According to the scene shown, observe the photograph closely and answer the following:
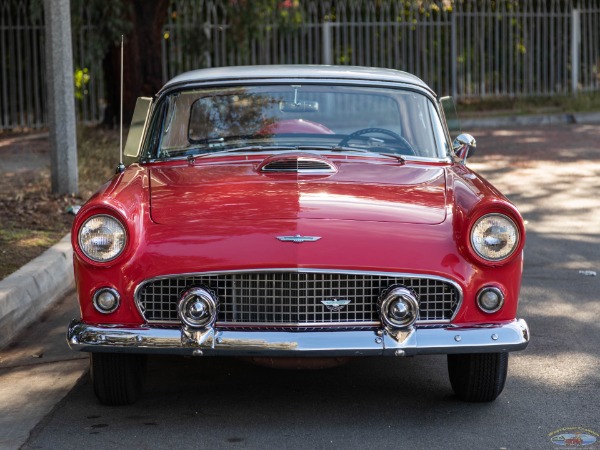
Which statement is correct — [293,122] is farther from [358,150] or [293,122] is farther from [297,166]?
[297,166]

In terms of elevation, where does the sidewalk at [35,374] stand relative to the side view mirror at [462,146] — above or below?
below

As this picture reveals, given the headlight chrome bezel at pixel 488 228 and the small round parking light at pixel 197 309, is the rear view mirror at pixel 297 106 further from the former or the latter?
the small round parking light at pixel 197 309

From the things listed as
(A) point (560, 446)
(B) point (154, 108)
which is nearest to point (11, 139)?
(B) point (154, 108)

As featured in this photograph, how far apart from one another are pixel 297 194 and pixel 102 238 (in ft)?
2.82

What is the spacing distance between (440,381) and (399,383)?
20 cm

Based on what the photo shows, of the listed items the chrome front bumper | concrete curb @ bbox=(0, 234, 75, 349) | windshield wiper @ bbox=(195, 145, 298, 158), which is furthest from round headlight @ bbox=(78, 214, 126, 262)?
concrete curb @ bbox=(0, 234, 75, 349)

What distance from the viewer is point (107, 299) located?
4.73 m

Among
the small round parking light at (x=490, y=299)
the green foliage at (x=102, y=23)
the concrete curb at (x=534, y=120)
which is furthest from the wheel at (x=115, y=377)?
the concrete curb at (x=534, y=120)

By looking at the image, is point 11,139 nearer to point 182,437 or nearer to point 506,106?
point 506,106

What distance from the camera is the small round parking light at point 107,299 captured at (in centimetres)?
473

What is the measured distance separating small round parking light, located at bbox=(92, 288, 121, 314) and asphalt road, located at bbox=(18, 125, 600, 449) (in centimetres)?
49

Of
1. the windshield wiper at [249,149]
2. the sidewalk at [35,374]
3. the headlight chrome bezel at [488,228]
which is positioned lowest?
the sidewalk at [35,374]

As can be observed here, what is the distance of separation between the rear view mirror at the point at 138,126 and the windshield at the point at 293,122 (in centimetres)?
24

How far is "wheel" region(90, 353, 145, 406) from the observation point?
492cm
